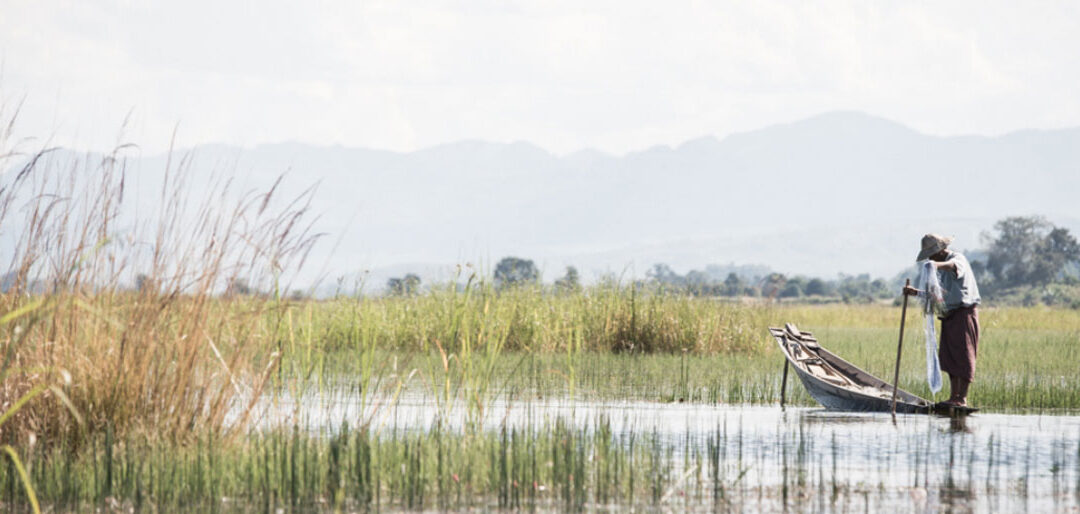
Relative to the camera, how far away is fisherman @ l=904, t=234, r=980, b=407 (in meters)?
14.0

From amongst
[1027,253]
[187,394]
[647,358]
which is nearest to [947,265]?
[187,394]

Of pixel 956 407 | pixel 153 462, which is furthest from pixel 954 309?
pixel 153 462

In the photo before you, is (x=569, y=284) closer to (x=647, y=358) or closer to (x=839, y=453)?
(x=647, y=358)

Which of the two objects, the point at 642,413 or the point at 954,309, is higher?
the point at 954,309

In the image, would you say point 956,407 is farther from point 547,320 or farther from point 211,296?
point 547,320

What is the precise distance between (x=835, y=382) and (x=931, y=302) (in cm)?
232

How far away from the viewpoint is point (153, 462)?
8.65 m

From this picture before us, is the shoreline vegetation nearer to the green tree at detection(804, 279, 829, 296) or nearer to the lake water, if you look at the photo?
the lake water

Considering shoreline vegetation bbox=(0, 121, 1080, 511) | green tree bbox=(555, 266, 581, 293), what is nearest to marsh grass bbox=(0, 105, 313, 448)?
shoreline vegetation bbox=(0, 121, 1080, 511)

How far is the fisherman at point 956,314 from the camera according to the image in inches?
552

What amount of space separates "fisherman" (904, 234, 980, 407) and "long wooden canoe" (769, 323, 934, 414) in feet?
1.51

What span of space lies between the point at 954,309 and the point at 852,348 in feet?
46.2

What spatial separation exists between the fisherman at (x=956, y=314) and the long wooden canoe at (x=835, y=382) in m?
0.46

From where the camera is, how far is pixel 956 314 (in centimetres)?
1427
